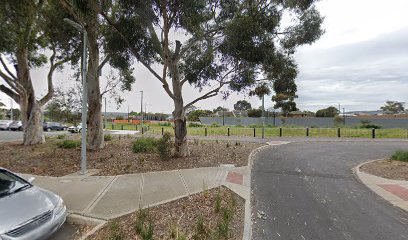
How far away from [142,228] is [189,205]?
1.56m

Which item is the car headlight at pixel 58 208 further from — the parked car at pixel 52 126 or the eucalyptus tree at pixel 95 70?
the parked car at pixel 52 126

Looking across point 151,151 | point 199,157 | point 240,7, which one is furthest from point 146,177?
point 240,7

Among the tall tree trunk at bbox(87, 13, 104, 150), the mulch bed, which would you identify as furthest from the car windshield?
the tall tree trunk at bbox(87, 13, 104, 150)

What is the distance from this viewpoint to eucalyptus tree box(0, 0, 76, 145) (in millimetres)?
13337

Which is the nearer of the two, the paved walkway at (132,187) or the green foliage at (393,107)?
the paved walkway at (132,187)

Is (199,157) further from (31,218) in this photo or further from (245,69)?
(31,218)

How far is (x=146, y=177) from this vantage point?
861 centimetres

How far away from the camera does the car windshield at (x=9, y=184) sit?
17.2 ft

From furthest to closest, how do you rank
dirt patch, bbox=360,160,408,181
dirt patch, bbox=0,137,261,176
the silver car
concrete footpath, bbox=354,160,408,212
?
1. dirt patch, bbox=0,137,261,176
2. dirt patch, bbox=360,160,408,181
3. concrete footpath, bbox=354,160,408,212
4. the silver car

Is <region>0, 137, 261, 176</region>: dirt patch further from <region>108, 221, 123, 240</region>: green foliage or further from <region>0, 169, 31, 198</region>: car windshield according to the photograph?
<region>108, 221, 123, 240</region>: green foliage

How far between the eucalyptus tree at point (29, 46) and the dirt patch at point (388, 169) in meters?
15.0

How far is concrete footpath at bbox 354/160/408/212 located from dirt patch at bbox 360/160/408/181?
0.48m

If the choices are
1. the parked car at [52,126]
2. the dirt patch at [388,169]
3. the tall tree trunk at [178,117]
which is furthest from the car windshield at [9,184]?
the parked car at [52,126]

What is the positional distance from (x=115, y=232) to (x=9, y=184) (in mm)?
2544
